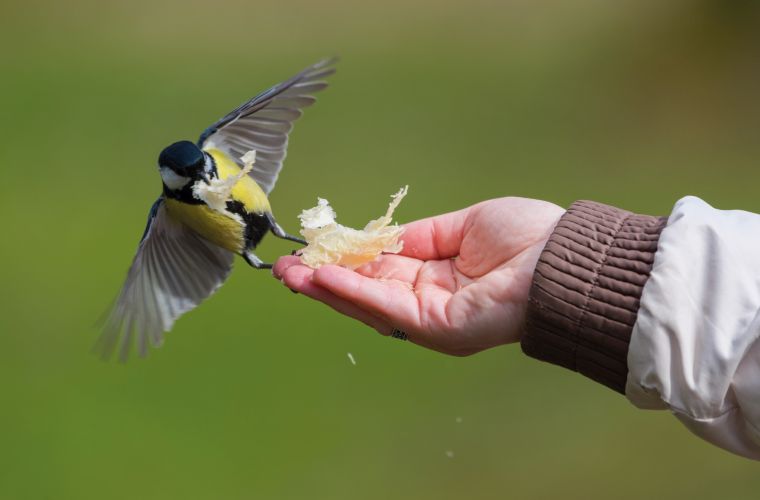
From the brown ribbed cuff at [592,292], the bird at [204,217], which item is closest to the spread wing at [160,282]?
the bird at [204,217]

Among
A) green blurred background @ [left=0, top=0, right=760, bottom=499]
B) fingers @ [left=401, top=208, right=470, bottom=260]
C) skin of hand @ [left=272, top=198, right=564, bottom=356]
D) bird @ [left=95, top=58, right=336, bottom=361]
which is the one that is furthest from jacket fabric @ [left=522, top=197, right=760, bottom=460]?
green blurred background @ [left=0, top=0, right=760, bottom=499]

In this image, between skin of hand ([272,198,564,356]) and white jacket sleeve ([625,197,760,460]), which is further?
skin of hand ([272,198,564,356])

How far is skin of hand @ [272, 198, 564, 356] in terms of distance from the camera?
1.31m

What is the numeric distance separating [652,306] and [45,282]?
8.91 ft

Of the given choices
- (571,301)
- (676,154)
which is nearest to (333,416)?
(571,301)

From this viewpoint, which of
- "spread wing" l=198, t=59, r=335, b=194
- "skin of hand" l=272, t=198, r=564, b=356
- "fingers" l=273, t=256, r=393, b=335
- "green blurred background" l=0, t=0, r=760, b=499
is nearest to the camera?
"skin of hand" l=272, t=198, r=564, b=356

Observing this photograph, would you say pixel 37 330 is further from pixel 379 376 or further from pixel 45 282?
pixel 379 376

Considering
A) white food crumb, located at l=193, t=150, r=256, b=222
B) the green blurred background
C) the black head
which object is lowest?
the green blurred background

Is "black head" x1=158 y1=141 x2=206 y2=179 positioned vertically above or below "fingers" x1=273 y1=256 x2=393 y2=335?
above

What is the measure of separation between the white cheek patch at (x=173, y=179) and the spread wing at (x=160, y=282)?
0.10 meters

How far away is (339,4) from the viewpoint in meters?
4.80

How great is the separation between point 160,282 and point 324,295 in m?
0.49

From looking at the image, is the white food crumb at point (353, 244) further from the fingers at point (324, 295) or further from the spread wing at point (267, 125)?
the spread wing at point (267, 125)

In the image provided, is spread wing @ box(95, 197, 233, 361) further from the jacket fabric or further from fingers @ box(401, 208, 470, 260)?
the jacket fabric
